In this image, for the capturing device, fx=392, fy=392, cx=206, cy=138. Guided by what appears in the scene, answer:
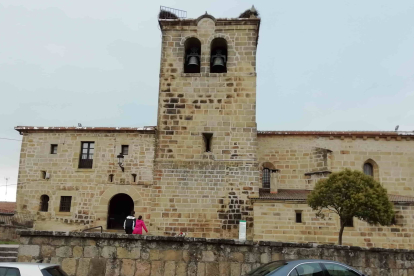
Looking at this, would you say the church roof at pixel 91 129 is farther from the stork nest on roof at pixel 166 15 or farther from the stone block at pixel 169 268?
the stone block at pixel 169 268

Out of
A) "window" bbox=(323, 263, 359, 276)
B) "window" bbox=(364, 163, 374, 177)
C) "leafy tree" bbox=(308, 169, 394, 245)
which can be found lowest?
"window" bbox=(323, 263, 359, 276)

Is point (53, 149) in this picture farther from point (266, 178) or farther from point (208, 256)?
point (208, 256)

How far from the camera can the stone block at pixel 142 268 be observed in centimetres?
920

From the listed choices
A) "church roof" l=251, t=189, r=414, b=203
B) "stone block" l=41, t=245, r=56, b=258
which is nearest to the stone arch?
"church roof" l=251, t=189, r=414, b=203

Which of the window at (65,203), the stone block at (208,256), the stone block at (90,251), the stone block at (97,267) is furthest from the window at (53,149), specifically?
the stone block at (208,256)

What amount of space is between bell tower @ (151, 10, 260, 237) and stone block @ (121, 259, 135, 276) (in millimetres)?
8528

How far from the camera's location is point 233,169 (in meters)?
18.2

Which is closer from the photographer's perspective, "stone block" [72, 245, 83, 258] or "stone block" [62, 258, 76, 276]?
"stone block" [62, 258, 76, 276]

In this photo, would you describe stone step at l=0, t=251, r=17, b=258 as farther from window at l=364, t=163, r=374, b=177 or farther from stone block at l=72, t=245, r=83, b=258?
window at l=364, t=163, r=374, b=177

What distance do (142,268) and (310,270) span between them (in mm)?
4123

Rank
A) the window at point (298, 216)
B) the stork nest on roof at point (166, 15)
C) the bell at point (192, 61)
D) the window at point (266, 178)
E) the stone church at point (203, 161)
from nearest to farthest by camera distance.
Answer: the window at point (298, 216)
the stone church at point (203, 161)
the bell at point (192, 61)
the stork nest on roof at point (166, 15)
the window at point (266, 178)

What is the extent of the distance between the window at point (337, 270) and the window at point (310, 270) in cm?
16

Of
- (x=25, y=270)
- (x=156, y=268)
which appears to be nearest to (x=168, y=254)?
(x=156, y=268)

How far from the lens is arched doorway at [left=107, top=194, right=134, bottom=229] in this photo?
64.2ft
